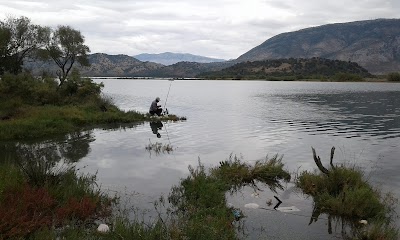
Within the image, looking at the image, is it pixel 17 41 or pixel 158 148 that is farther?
pixel 17 41

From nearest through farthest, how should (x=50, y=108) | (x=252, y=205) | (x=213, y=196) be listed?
1. (x=213, y=196)
2. (x=252, y=205)
3. (x=50, y=108)

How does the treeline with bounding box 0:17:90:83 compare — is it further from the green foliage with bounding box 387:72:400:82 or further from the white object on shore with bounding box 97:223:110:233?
the green foliage with bounding box 387:72:400:82

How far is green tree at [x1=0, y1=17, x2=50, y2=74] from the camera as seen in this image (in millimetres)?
50406

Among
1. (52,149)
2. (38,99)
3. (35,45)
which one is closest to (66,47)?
(35,45)

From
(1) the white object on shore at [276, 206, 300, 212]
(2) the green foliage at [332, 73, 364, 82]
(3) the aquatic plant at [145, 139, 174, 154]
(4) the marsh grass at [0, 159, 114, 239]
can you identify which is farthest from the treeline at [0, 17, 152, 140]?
(2) the green foliage at [332, 73, 364, 82]

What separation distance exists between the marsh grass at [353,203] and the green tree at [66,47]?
56.5m

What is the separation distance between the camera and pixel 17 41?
53875 millimetres

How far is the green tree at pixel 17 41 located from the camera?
5041cm

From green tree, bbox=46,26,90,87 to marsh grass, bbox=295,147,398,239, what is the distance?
56508mm

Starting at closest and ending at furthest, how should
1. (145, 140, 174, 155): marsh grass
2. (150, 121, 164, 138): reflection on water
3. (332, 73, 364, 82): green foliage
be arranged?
(145, 140, 174, 155): marsh grass
(150, 121, 164, 138): reflection on water
(332, 73, 364, 82): green foliage

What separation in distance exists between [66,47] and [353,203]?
62.7 m

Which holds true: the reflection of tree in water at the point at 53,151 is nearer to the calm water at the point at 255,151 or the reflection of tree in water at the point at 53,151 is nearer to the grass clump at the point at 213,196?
the calm water at the point at 255,151

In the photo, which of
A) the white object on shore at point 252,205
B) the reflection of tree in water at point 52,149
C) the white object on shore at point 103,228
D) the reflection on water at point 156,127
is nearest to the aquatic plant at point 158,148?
the reflection of tree in water at point 52,149

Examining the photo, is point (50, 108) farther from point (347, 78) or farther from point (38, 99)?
point (347, 78)
